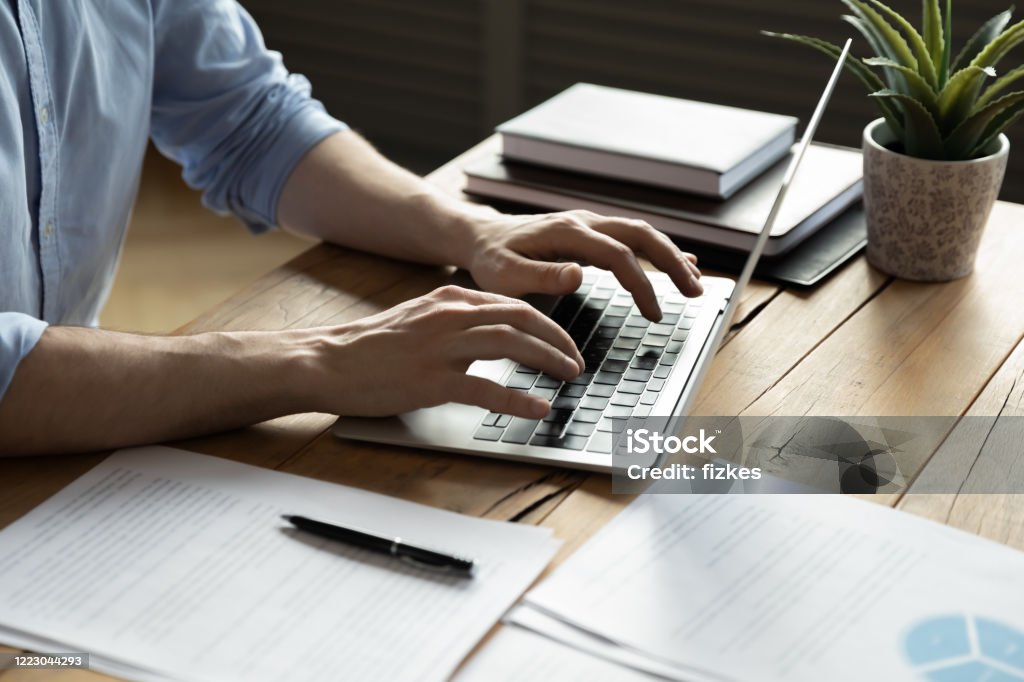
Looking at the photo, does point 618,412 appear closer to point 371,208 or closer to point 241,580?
point 241,580

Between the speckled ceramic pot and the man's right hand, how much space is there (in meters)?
0.39

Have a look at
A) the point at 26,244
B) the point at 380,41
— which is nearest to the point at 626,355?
the point at 26,244

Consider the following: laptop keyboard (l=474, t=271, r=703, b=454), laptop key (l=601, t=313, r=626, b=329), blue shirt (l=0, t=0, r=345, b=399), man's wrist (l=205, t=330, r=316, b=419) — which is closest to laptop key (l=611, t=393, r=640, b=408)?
laptop keyboard (l=474, t=271, r=703, b=454)

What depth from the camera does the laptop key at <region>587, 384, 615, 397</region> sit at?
0.90m

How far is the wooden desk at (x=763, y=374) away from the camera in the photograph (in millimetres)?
799

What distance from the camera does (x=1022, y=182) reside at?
2.31 m

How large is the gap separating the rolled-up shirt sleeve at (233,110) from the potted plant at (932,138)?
53cm

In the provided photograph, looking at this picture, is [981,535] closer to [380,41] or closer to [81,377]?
[81,377]

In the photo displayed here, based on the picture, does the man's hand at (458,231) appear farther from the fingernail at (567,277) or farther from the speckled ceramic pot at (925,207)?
the speckled ceramic pot at (925,207)

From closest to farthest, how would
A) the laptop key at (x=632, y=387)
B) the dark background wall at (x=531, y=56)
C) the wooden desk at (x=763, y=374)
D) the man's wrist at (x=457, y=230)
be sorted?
the wooden desk at (x=763, y=374)
the laptop key at (x=632, y=387)
the man's wrist at (x=457, y=230)
the dark background wall at (x=531, y=56)

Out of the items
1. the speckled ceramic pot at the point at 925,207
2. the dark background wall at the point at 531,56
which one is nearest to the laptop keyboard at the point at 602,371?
the speckled ceramic pot at the point at 925,207

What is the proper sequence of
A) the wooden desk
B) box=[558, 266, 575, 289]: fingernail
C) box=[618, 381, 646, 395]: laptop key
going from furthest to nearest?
1. box=[558, 266, 575, 289]: fingernail
2. box=[618, 381, 646, 395]: laptop key
3. the wooden desk

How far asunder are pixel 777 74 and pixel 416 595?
200 cm

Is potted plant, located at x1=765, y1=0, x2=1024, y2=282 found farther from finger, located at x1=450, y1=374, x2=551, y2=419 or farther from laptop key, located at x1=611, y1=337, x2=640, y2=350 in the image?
finger, located at x1=450, y1=374, x2=551, y2=419
